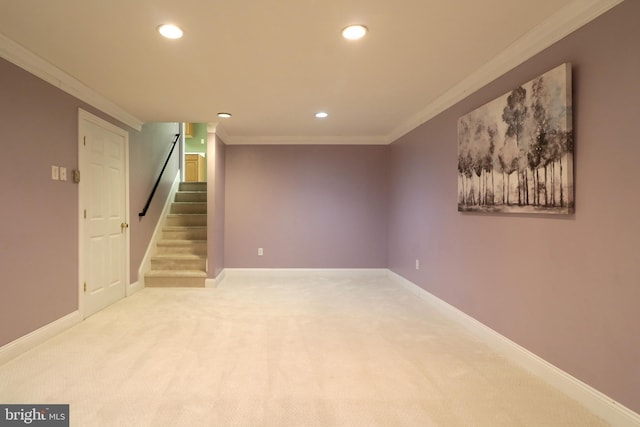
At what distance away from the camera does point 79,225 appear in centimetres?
311

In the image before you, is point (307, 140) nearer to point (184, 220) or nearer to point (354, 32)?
point (184, 220)

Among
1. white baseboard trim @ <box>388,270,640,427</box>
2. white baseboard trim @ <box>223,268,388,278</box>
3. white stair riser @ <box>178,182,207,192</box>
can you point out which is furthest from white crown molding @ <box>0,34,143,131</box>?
white baseboard trim @ <box>388,270,640,427</box>

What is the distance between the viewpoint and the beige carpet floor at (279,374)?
67.8 inches

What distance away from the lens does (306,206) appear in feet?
17.6

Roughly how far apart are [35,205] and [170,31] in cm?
175

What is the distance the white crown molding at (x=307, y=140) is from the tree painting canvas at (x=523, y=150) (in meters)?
2.42

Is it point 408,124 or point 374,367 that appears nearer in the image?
point 374,367

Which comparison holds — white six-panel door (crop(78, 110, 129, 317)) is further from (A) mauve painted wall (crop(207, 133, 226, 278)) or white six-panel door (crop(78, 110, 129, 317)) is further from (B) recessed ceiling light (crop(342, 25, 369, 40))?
(B) recessed ceiling light (crop(342, 25, 369, 40))

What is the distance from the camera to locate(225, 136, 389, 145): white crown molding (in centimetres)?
523

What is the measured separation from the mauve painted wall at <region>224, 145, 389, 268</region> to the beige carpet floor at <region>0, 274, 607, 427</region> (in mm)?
1905

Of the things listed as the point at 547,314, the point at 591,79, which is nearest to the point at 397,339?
the point at 547,314

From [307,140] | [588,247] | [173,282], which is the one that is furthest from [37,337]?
[307,140]

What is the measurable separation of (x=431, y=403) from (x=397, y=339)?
905mm

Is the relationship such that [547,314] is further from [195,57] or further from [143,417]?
[195,57]
